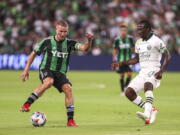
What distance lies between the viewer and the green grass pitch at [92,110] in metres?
11.3

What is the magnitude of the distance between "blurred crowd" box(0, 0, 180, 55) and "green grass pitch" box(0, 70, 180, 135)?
5.95 meters

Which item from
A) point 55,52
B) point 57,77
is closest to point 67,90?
point 57,77

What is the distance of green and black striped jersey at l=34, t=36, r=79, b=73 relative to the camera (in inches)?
489

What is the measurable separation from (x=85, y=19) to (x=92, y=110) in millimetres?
19689

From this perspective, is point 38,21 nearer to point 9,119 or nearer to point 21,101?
point 21,101

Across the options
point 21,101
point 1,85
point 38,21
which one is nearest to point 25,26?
point 38,21

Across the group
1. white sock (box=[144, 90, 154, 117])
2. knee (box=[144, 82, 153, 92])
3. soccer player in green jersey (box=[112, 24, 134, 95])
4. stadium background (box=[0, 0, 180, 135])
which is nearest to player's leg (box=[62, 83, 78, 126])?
white sock (box=[144, 90, 154, 117])

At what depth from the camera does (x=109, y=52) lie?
33.7 meters

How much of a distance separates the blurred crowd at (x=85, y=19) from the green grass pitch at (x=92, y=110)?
595 cm

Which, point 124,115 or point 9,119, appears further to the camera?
point 124,115

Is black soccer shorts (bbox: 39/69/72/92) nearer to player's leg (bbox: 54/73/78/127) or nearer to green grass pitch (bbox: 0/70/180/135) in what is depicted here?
player's leg (bbox: 54/73/78/127)

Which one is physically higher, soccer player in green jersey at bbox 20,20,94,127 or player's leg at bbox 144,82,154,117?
soccer player in green jersey at bbox 20,20,94,127

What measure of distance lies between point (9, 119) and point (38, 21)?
23069 mm

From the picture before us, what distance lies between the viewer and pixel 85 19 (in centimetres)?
3494
